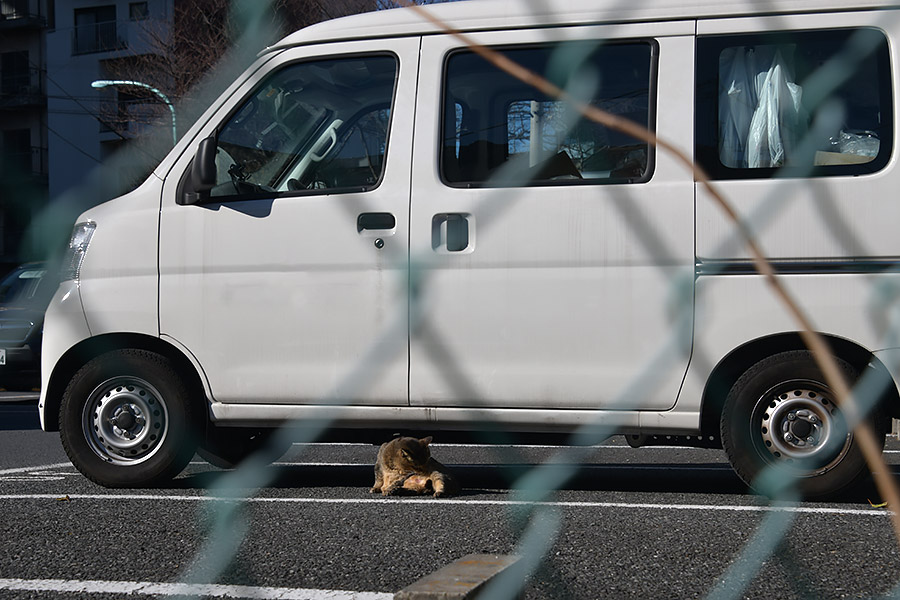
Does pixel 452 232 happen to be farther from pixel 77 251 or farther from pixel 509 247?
pixel 77 251

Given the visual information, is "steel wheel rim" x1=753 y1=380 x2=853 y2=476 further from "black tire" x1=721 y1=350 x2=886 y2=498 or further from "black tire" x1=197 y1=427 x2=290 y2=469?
"black tire" x1=197 y1=427 x2=290 y2=469

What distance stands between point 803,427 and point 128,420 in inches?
102

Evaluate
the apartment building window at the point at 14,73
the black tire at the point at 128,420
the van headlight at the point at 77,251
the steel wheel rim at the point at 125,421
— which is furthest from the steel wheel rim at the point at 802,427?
the apartment building window at the point at 14,73

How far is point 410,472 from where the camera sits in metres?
4.14

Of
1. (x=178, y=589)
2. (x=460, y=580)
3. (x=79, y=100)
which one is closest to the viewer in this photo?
(x=460, y=580)

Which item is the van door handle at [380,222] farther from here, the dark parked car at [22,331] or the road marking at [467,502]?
the dark parked car at [22,331]

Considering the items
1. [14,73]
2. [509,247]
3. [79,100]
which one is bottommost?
[509,247]

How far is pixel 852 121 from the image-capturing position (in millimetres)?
3756

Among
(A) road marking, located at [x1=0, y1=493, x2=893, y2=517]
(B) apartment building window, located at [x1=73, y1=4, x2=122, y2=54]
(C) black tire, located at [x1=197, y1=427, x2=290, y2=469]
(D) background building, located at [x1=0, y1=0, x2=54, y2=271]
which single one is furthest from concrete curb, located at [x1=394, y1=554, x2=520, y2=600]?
(D) background building, located at [x1=0, y1=0, x2=54, y2=271]

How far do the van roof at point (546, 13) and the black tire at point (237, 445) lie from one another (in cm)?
168

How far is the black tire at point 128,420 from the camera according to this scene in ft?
13.8

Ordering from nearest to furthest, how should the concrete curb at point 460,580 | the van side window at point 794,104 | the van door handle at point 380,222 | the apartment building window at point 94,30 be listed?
the concrete curb at point 460,580, the van side window at point 794,104, the van door handle at point 380,222, the apartment building window at point 94,30

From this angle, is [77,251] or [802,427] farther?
[77,251]

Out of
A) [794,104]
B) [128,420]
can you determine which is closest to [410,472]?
[128,420]
